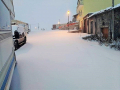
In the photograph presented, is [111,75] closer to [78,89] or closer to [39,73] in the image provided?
[78,89]

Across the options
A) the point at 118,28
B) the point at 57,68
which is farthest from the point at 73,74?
the point at 118,28

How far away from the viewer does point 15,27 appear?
1010cm

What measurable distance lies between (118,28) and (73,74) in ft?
27.3

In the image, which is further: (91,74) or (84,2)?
(84,2)

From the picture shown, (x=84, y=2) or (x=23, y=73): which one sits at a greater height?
(x=84, y=2)

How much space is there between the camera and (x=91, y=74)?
179 inches

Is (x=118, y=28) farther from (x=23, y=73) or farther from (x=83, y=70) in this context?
(x=23, y=73)

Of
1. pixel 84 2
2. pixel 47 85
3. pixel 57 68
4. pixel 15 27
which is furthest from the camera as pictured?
pixel 84 2

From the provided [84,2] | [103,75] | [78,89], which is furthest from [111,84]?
[84,2]

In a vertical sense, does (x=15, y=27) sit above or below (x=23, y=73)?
above

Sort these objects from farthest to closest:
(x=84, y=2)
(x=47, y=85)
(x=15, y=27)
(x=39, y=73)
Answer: (x=84, y=2) < (x=15, y=27) < (x=39, y=73) < (x=47, y=85)

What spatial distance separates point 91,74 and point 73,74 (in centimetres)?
66

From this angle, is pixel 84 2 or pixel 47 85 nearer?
pixel 47 85

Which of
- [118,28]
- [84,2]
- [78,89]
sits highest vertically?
[84,2]
